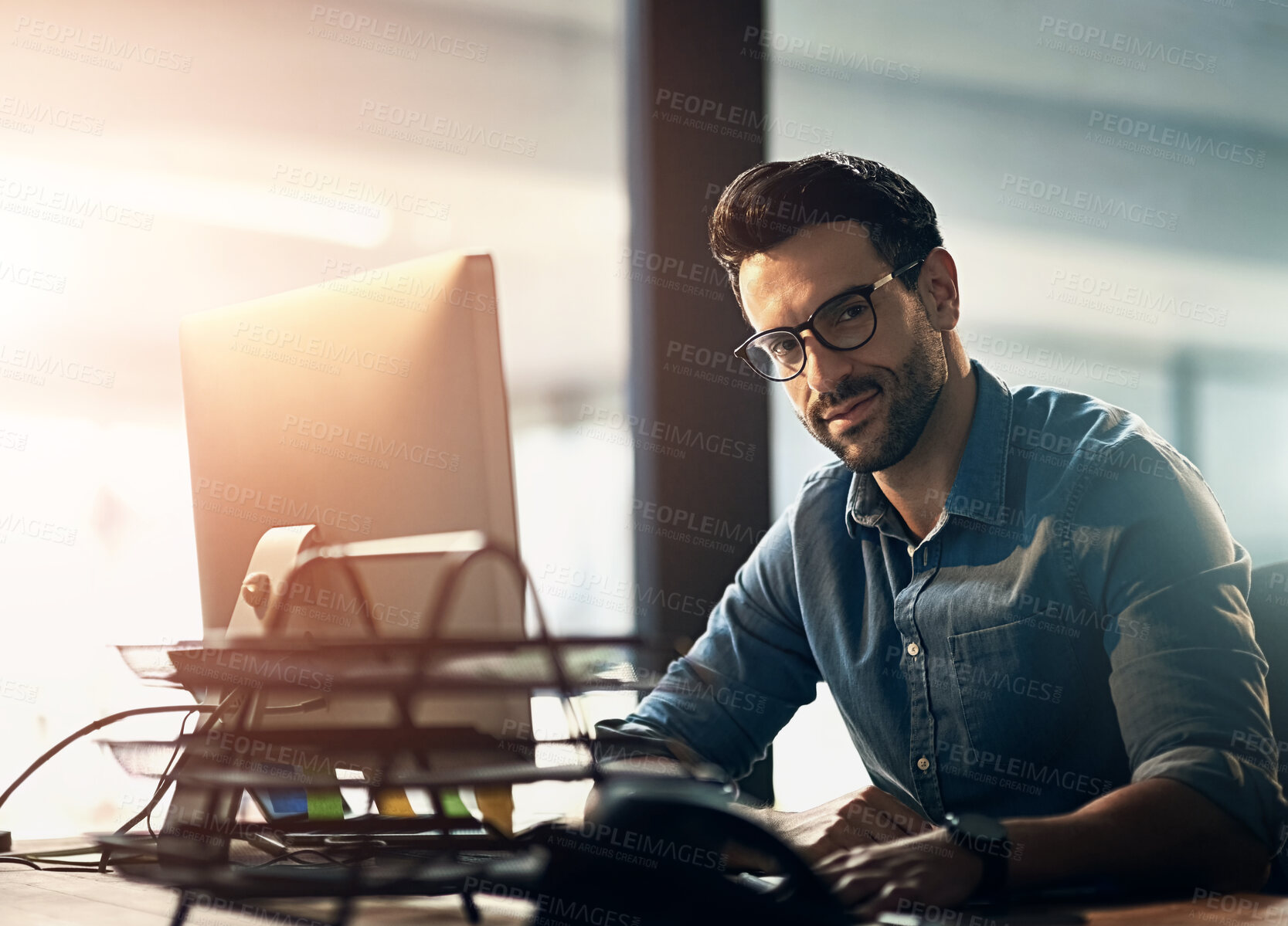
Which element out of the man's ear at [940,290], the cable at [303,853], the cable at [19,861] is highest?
the man's ear at [940,290]

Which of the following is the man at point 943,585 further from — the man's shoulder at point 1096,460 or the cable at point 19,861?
the cable at point 19,861

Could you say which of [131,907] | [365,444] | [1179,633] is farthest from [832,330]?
[131,907]

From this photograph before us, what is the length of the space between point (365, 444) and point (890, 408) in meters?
0.74

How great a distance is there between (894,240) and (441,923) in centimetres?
103

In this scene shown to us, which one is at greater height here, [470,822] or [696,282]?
[696,282]

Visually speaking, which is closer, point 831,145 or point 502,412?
point 502,412

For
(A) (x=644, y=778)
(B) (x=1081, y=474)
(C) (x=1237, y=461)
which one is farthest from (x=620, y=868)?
(C) (x=1237, y=461)

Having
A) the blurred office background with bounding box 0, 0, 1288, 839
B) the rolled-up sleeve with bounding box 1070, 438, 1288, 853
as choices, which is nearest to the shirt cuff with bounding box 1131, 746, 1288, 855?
the rolled-up sleeve with bounding box 1070, 438, 1288, 853

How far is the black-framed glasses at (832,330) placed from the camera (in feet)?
4.56

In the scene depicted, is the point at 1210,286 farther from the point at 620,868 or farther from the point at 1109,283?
the point at 620,868

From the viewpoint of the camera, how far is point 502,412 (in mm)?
943

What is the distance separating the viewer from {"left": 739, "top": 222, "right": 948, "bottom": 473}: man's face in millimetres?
1408

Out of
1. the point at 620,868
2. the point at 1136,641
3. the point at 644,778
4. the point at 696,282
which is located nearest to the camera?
the point at 620,868

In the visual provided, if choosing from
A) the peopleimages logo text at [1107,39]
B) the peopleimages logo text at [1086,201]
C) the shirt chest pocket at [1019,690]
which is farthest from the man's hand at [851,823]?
the peopleimages logo text at [1107,39]
